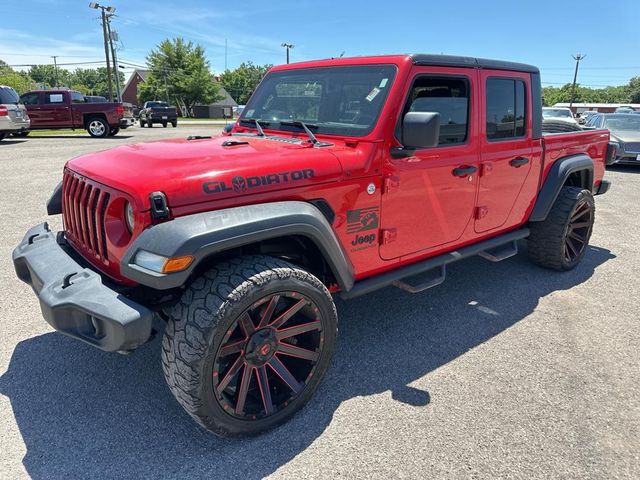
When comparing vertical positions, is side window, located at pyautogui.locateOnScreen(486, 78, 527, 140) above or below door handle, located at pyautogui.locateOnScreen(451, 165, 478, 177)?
above

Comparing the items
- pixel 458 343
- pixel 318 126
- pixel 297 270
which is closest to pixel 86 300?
pixel 297 270

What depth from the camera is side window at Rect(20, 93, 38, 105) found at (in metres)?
17.4

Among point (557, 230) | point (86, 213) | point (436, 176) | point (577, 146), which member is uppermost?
point (577, 146)

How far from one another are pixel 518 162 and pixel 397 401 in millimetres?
2303

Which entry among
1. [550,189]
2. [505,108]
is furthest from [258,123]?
[550,189]

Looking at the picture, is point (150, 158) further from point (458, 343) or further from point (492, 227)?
point (492, 227)

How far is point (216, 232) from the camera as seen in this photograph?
80.9 inches

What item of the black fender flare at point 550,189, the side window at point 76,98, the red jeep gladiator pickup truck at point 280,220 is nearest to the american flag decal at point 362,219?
the red jeep gladiator pickup truck at point 280,220

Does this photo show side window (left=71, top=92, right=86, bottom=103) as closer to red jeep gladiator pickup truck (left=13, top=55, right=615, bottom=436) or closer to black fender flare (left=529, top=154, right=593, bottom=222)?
red jeep gladiator pickup truck (left=13, top=55, right=615, bottom=436)

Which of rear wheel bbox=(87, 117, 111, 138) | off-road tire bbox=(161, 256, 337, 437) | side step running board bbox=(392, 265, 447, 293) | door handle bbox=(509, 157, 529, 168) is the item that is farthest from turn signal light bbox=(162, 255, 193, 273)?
rear wheel bbox=(87, 117, 111, 138)

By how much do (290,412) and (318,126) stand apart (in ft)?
Answer: 5.99

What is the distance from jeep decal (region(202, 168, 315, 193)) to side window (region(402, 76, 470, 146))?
0.94 meters

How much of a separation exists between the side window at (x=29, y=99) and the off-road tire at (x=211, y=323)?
1922cm

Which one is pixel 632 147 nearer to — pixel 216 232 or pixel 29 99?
pixel 216 232
